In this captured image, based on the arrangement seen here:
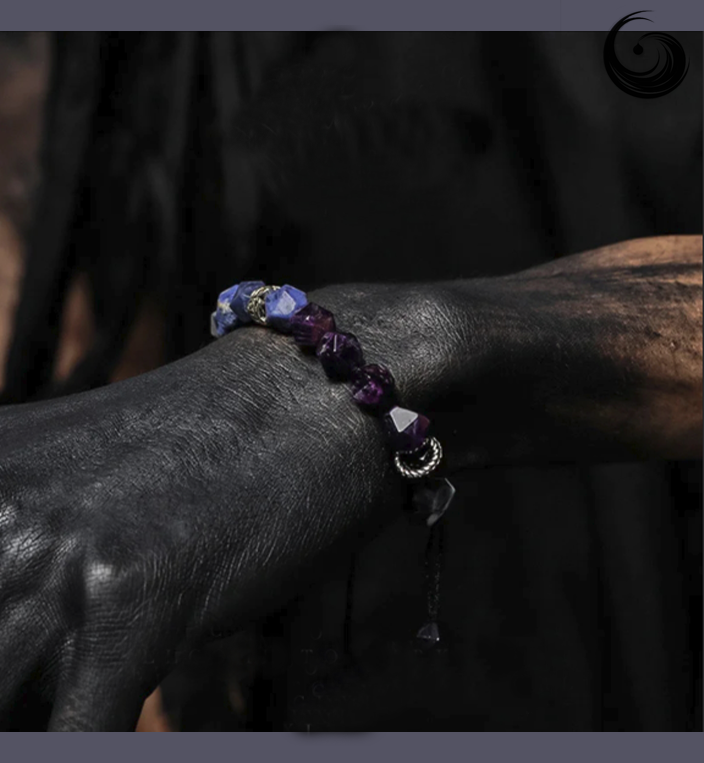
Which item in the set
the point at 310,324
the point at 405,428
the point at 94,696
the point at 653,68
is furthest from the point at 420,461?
the point at 653,68

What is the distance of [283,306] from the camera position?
746 mm

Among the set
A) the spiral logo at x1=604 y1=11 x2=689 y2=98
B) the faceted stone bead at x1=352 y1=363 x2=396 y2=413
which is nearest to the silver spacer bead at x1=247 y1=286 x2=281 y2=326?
the faceted stone bead at x1=352 y1=363 x2=396 y2=413

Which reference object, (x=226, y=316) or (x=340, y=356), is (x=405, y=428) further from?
(x=226, y=316)

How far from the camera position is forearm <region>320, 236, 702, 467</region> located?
745 millimetres

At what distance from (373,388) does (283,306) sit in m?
0.11

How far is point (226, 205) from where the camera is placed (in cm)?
111

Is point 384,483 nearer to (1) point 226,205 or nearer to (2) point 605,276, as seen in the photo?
(2) point 605,276

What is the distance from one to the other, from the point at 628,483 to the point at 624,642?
0.20m

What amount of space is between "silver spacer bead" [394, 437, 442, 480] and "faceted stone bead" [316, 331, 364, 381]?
0.24ft

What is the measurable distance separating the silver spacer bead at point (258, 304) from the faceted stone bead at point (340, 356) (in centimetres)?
8

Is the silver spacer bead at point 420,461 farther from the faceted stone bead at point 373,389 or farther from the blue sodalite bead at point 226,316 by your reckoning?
the blue sodalite bead at point 226,316

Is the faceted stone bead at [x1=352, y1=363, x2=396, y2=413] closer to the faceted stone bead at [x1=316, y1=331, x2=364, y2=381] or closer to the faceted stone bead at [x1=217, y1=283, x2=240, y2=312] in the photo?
the faceted stone bead at [x1=316, y1=331, x2=364, y2=381]

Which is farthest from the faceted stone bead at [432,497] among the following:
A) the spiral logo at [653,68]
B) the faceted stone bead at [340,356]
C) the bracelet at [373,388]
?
the spiral logo at [653,68]

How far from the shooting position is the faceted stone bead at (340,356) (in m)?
0.70
